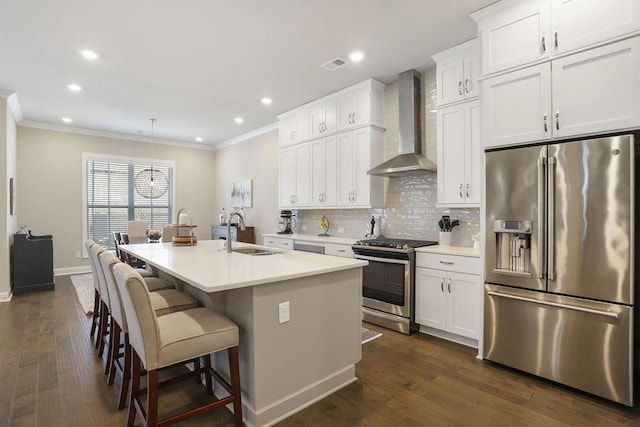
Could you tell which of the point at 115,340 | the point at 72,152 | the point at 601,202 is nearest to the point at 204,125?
the point at 72,152

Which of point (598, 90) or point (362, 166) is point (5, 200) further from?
point (598, 90)

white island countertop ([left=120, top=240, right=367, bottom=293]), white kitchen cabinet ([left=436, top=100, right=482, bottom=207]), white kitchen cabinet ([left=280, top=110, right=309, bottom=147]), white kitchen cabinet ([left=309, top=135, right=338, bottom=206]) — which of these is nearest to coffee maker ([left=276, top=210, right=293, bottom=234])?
white kitchen cabinet ([left=309, top=135, right=338, bottom=206])

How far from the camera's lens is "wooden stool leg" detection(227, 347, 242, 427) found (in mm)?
1892

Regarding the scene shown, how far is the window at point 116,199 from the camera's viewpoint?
Result: 22.7ft

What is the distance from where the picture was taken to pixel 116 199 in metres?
7.29

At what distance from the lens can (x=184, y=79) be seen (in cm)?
424

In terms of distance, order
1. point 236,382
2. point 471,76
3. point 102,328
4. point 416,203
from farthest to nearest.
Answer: point 416,203, point 471,76, point 102,328, point 236,382

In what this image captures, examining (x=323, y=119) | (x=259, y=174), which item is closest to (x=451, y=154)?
(x=323, y=119)

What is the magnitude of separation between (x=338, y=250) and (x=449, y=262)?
1.49 metres

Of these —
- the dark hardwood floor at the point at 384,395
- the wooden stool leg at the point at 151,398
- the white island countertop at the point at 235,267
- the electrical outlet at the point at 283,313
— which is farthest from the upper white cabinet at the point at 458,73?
the wooden stool leg at the point at 151,398

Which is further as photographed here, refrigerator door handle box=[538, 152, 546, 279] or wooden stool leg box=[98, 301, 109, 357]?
wooden stool leg box=[98, 301, 109, 357]

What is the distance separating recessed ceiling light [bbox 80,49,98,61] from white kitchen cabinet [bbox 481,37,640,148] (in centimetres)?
389

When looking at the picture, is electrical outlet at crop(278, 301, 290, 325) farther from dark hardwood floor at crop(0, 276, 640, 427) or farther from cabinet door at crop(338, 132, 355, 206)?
cabinet door at crop(338, 132, 355, 206)

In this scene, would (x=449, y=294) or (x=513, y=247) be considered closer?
(x=513, y=247)
